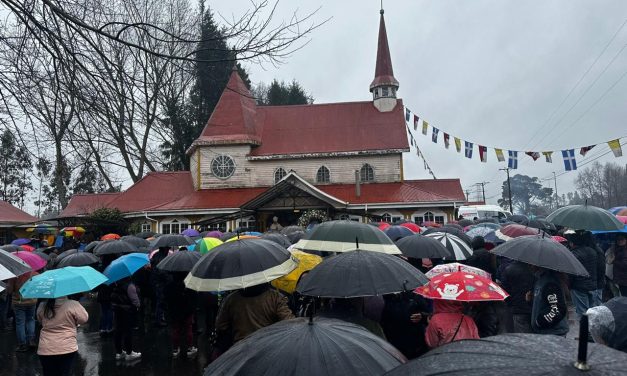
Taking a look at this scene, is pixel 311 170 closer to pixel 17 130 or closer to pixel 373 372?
pixel 17 130

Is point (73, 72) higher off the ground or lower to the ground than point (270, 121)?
lower

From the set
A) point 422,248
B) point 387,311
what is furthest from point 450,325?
point 422,248

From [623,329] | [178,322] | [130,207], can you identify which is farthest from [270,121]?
[623,329]

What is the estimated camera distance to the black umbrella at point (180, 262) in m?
6.66

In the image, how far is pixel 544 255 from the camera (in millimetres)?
4852

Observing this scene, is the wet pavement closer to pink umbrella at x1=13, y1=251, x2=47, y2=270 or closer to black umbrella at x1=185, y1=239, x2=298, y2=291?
pink umbrella at x1=13, y1=251, x2=47, y2=270

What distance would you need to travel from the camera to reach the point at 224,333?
174 inches

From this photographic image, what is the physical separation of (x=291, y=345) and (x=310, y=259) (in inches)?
156

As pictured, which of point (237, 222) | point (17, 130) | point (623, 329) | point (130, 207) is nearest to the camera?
point (623, 329)

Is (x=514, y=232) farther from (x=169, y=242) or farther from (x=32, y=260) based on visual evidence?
(x=32, y=260)

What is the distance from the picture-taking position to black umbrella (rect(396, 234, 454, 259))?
260 inches

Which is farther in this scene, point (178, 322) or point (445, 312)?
point (178, 322)

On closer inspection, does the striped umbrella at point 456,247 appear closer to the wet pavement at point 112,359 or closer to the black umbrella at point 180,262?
the black umbrella at point 180,262

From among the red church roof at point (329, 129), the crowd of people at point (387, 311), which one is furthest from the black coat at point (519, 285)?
the red church roof at point (329, 129)
